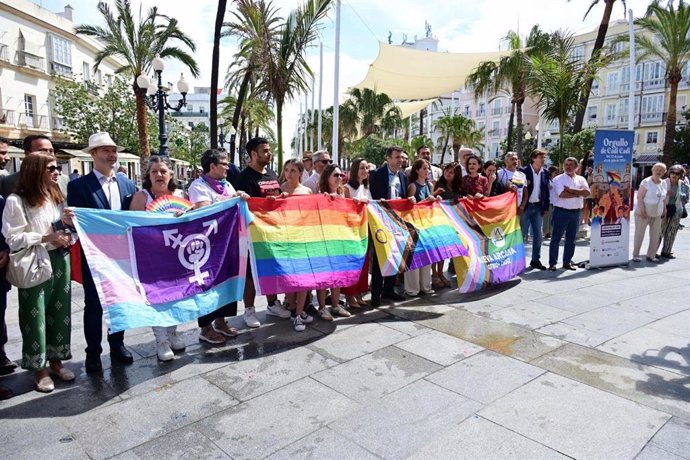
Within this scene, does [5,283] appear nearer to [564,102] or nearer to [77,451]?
[77,451]

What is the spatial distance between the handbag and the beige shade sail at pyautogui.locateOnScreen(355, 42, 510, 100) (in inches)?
680

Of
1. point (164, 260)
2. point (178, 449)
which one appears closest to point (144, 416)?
point (178, 449)

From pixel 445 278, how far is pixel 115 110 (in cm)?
2460

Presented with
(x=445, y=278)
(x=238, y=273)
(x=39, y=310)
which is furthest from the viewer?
(x=445, y=278)

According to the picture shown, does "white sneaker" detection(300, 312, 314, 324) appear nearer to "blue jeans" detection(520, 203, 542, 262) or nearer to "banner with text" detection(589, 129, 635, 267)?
"blue jeans" detection(520, 203, 542, 262)

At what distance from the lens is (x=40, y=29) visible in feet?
102

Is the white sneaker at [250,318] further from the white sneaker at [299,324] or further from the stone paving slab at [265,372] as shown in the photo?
the stone paving slab at [265,372]

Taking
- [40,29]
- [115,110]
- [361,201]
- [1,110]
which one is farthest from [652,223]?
[40,29]

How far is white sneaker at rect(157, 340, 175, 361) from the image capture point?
3945 millimetres

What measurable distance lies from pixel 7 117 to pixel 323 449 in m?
33.2

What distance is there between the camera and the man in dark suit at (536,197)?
7504 mm

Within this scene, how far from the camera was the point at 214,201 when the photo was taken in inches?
171

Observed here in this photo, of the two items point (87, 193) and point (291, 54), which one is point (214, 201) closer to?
point (87, 193)

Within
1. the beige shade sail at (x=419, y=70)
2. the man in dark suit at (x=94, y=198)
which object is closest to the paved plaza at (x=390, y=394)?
the man in dark suit at (x=94, y=198)
